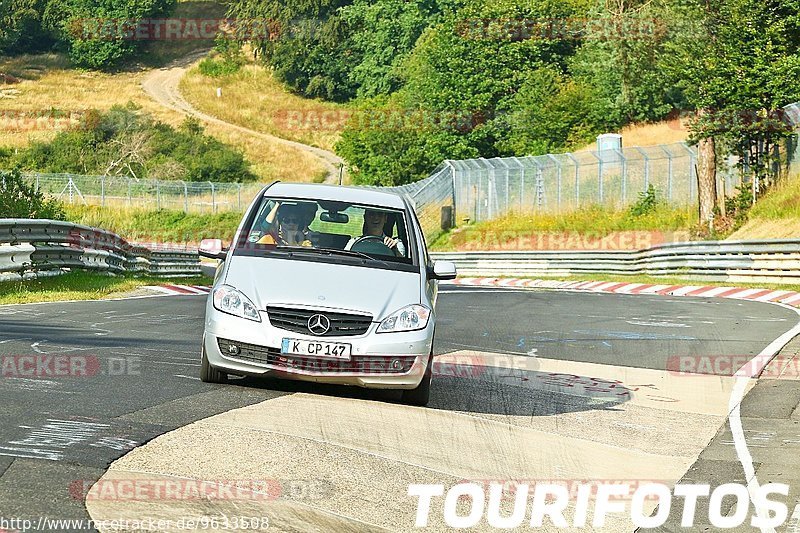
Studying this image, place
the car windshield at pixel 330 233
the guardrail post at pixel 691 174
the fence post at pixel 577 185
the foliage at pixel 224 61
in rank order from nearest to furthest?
the car windshield at pixel 330 233 → the guardrail post at pixel 691 174 → the fence post at pixel 577 185 → the foliage at pixel 224 61

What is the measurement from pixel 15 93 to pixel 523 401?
10268cm

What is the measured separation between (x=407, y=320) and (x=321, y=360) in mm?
691

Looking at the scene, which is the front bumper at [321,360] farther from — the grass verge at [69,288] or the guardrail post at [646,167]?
the guardrail post at [646,167]

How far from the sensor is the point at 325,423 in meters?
7.55

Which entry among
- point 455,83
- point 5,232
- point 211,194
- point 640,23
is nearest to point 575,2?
point 455,83

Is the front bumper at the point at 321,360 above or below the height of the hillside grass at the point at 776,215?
above

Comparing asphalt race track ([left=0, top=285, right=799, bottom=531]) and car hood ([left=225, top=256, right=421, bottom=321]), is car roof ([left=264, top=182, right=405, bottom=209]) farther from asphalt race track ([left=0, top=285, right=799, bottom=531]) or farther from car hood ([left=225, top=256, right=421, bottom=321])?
asphalt race track ([left=0, top=285, right=799, bottom=531])

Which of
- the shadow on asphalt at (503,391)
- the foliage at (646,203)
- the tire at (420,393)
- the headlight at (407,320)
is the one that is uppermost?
the headlight at (407,320)

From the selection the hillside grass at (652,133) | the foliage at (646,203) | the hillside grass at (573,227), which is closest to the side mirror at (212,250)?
the hillside grass at (573,227)

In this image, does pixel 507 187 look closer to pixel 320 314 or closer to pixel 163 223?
pixel 163 223

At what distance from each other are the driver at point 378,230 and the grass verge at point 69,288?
8677 millimetres

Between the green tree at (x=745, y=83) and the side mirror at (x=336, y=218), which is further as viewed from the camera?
the green tree at (x=745, y=83)

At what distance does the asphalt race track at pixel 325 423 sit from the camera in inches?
222

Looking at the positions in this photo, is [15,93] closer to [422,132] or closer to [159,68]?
[159,68]
